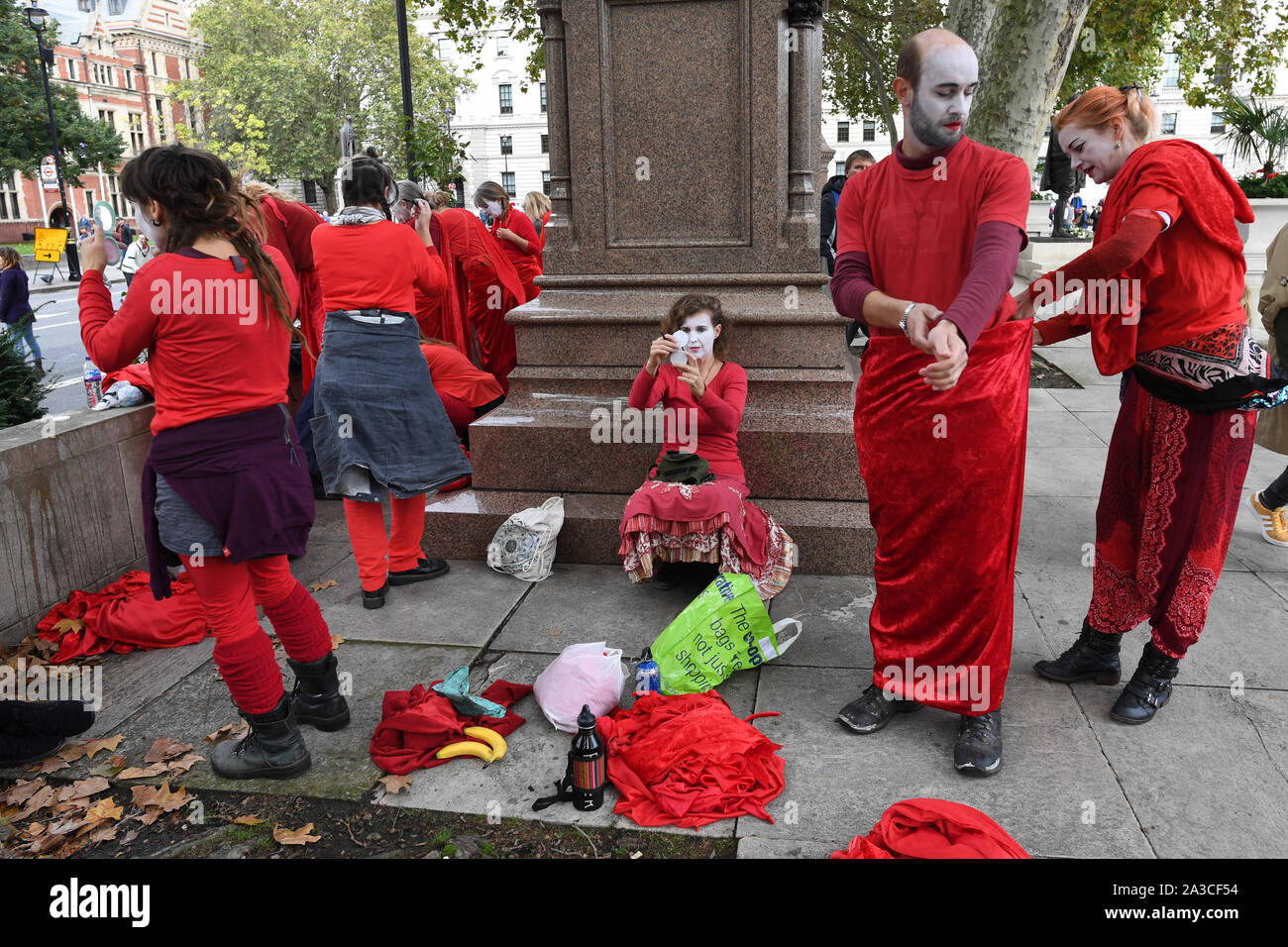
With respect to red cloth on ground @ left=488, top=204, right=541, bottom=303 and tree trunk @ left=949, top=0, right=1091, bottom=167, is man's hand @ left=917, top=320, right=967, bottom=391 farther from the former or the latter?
tree trunk @ left=949, top=0, right=1091, bottom=167

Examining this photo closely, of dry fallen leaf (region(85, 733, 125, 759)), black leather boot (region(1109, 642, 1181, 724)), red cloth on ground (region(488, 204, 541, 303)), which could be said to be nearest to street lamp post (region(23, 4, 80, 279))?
red cloth on ground (region(488, 204, 541, 303))

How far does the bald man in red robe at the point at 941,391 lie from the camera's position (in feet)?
9.06

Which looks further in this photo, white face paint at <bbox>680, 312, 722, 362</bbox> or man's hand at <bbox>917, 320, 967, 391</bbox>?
white face paint at <bbox>680, 312, 722, 362</bbox>

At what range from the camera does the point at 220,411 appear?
2.96m

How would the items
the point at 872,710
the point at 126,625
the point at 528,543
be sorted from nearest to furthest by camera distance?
the point at 872,710 < the point at 126,625 < the point at 528,543

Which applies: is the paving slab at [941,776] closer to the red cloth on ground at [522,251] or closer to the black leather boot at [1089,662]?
the black leather boot at [1089,662]

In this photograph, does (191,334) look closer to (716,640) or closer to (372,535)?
(372,535)

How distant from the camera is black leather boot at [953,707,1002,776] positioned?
9.84 ft

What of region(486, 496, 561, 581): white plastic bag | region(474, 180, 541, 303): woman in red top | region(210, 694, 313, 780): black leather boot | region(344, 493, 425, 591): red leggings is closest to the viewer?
region(210, 694, 313, 780): black leather boot

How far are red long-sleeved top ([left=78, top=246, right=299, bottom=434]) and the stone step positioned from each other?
204 cm

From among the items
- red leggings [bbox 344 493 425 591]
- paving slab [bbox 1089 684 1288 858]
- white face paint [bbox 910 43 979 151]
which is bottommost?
paving slab [bbox 1089 684 1288 858]

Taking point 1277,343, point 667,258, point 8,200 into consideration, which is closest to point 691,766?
point 667,258

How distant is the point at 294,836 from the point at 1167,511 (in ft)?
9.78
